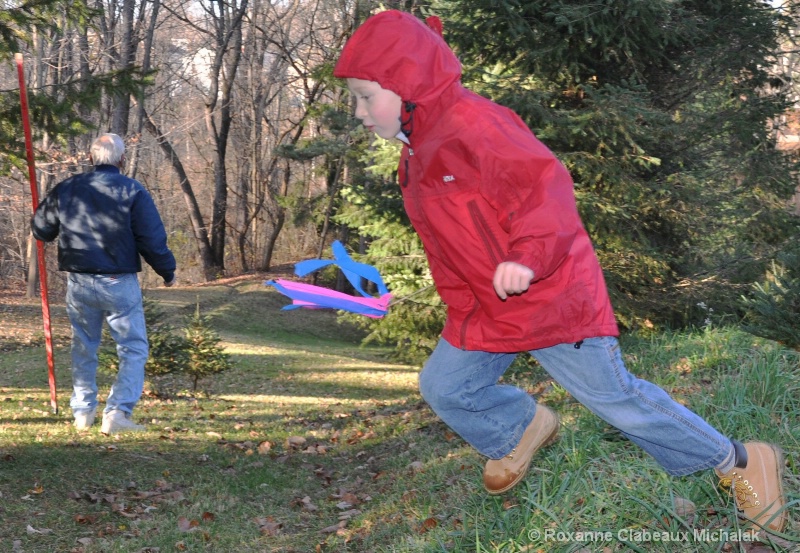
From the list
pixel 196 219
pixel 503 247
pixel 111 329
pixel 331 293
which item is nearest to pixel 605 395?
pixel 503 247

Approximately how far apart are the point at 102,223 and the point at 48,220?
0.48 m

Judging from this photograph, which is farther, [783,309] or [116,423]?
[116,423]

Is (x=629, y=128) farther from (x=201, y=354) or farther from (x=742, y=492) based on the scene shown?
(x=742, y=492)

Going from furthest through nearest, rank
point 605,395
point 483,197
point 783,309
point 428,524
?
point 783,309
point 428,524
point 605,395
point 483,197

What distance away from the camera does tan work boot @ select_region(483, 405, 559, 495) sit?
12.5ft

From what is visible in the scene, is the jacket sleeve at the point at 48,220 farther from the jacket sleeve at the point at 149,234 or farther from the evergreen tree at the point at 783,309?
the evergreen tree at the point at 783,309

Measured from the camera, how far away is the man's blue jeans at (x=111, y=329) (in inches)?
244

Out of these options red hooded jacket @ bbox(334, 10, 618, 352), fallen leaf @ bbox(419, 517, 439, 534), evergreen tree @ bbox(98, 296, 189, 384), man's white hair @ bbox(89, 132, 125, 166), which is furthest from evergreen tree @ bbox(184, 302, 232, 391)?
red hooded jacket @ bbox(334, 10, 618, 352)

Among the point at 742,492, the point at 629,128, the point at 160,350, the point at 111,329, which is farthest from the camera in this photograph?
the point at 160,350

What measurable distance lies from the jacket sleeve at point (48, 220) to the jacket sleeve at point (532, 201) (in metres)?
4.41

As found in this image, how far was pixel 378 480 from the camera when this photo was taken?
19.5 feet

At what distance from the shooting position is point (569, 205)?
292 centimetres

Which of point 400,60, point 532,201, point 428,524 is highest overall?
point 400,60

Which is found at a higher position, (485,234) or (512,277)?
(485,234)
